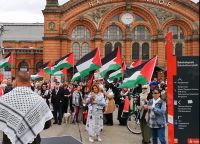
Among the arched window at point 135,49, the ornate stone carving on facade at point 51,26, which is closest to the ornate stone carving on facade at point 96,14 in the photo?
the ornate stone carving on facade at point 51,26

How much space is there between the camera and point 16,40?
59.2 m

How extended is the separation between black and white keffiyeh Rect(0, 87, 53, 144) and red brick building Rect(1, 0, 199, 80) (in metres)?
37.2

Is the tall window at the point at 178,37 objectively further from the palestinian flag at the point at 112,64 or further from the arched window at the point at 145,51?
the palestinian flag at the point at 112,64

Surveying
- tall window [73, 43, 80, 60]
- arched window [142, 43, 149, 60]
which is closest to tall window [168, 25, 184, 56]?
arched window [142, 43, 149, 60]

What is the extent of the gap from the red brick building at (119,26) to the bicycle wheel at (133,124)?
2823cm

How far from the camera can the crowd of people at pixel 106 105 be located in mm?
10789

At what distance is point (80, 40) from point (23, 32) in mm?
21572

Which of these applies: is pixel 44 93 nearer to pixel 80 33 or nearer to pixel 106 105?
pixel 106 105

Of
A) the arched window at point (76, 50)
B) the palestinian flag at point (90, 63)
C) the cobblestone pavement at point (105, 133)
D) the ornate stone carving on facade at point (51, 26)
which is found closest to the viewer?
the cobblestone pavement at point (105, 133)

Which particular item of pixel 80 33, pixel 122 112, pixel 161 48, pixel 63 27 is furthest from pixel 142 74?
pixel 80 33

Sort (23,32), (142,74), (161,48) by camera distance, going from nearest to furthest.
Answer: (142,74), (161,48), (23,32)

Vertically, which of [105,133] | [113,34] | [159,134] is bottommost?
[105,133]

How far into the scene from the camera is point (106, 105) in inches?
672

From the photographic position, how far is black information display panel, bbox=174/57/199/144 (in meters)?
4.91
